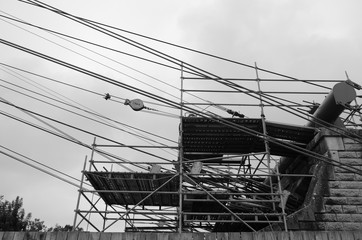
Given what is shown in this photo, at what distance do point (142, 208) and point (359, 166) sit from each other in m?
6.74

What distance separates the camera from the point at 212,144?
37.7 ft

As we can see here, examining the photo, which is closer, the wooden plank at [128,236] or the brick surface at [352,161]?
the wooden plank at [128,236]

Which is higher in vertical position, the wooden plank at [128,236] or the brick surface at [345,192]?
the brick surface at [345,192]

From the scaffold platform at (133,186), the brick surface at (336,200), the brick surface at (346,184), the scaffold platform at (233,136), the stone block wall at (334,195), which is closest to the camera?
the stone block wall at (334,195)

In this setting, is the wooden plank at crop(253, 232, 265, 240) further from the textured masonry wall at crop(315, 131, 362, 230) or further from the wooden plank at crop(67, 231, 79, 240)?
the wooden plank at crop(67, 231, 79, 240)

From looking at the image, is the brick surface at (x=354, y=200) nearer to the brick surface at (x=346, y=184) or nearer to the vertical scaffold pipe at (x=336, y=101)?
the brick surface at (x=346, y=184)

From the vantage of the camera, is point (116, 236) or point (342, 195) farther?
point (342, 195)

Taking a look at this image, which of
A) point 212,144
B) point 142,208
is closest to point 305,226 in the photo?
point 212,144

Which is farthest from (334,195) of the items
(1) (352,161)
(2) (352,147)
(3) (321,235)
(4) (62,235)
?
(4) (62,235)

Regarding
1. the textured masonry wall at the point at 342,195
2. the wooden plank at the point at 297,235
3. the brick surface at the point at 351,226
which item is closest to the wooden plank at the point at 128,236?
the wooden plank at the point at 297,235

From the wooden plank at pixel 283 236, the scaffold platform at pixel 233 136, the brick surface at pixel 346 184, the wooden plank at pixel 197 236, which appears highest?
the scaffold platform at pixel 233 136

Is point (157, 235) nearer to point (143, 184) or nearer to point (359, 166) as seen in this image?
point (143, 184)

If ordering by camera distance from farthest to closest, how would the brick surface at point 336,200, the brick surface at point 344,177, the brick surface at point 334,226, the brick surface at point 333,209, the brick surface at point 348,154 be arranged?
the brick surface at point 348,154
the brick surface at point 344,177
the brick surface at point 336,200
the brick surface at point 333,209
the brick surface at point 334,226

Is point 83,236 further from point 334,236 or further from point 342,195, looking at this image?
point 342,195
